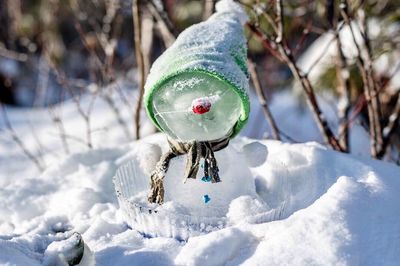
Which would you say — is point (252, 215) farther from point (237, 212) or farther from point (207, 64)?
point (207, 64)

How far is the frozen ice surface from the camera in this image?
1.51 m

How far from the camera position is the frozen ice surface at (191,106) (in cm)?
151

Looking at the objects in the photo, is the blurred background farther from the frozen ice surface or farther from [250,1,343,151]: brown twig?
the frozen ice surface

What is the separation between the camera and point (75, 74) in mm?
7547

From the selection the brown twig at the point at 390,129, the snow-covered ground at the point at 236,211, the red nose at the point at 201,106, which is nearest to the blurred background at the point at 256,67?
the brown twig at the point at 390,129

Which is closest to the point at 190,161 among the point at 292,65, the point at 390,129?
the point at 292,65

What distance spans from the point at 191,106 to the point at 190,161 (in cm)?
19

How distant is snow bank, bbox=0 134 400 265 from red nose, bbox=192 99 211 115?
0.86ft

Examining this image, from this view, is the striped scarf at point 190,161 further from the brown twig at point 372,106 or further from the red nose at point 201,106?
the brown twig at point 372,106

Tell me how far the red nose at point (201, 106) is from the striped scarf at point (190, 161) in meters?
0.15

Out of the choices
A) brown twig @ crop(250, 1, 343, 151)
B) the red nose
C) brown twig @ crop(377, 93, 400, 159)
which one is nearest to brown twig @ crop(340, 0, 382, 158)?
brown twig @ crop(377, 93, 400, 159)

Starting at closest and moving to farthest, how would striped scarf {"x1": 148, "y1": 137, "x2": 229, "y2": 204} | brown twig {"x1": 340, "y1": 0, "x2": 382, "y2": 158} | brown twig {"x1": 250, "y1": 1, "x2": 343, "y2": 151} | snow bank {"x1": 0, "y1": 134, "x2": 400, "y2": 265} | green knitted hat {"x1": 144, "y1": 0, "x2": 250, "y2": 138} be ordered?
snow bank {"x1": 0, "y1": 134, "x2": 400, "y2": 265} → green knitted hat {"x1": 144, "y1": 0, "x2": 250, "y2": 138} → striped scarf {"x1": 148, "y1": 137, "x2": 229, "y2": 204} → brown twig {"x1": 250, "y1": 1, "x2": 343, "y2": 151} → brown twig {"x1": 340, "y1": 0, "x2": 382, "y2": 158}

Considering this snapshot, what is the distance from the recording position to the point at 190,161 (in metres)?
1.60

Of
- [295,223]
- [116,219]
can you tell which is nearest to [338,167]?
[295,223]
